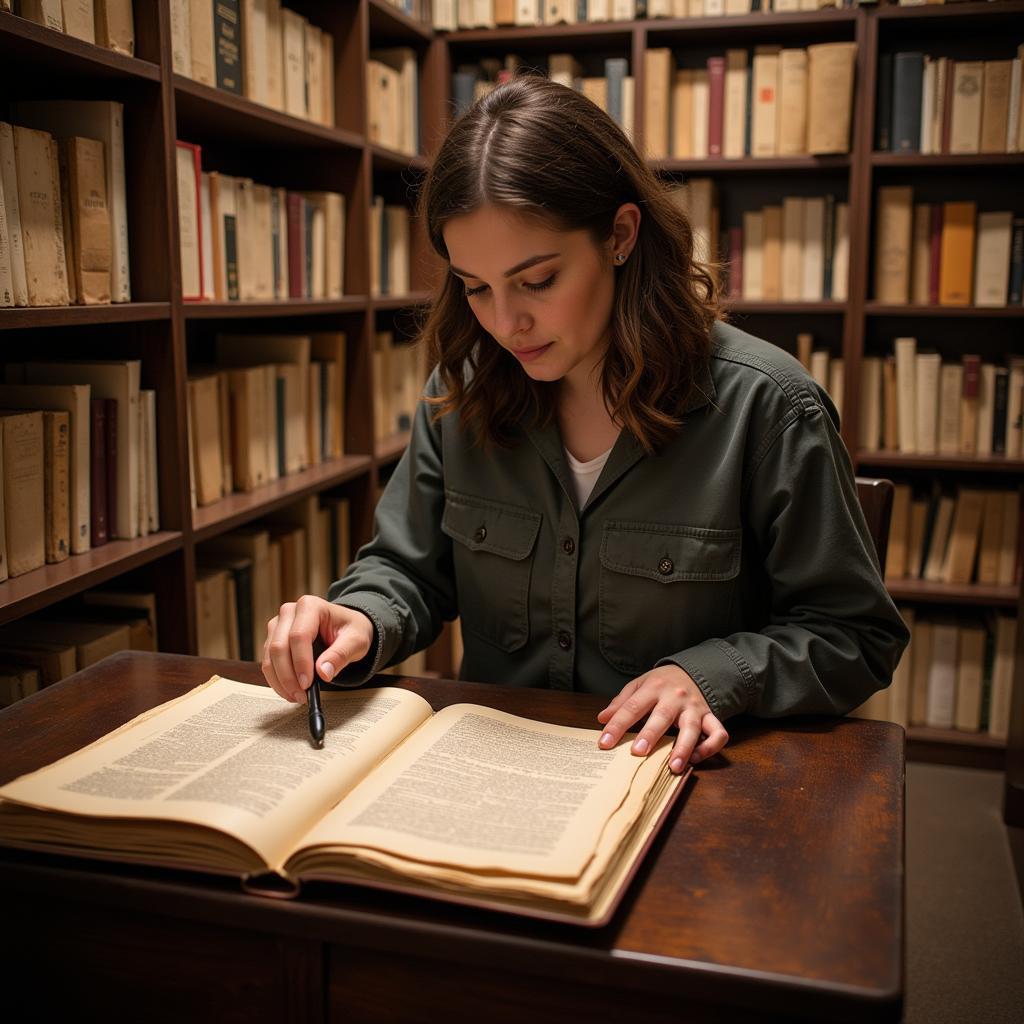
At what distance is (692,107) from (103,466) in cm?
205

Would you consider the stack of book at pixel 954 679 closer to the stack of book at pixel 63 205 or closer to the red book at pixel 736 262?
the red book at pixel 736 262

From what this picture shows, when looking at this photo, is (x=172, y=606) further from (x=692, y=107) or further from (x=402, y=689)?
(x=692, y=107)

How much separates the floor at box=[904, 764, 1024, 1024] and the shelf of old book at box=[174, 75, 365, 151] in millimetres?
1893

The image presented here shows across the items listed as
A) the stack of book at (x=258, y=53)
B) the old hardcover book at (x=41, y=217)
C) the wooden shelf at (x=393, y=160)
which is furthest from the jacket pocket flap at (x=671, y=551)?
the wooden shelf at (x=393, y=160)

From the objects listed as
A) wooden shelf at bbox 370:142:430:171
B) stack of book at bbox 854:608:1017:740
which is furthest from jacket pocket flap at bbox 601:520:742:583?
stack of book at bbox 854:608:1017:740

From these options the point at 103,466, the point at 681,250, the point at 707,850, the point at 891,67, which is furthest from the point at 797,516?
the point at 891,67

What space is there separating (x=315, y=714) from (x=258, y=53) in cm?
158

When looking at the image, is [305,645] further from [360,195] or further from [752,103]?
[752,103]

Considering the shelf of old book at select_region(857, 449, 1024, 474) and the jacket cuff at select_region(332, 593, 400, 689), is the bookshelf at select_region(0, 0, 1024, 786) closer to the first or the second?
the shelf of old book at select_region(857, 449, 1024, 474)

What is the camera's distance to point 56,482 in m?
1.57

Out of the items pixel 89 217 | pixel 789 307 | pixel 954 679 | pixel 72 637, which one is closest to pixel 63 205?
pixel 89 217

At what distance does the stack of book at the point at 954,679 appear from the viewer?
2.94 meters

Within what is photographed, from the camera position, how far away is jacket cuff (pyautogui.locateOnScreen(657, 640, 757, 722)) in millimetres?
1103

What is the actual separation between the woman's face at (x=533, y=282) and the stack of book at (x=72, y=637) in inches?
30.6
